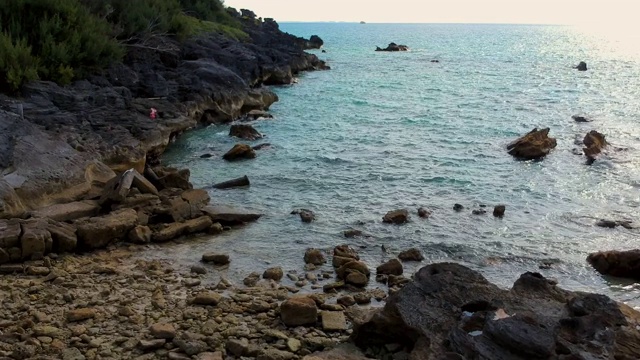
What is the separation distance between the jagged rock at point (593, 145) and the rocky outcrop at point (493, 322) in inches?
665

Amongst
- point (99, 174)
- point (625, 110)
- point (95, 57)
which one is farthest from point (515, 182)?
point (625, 110)

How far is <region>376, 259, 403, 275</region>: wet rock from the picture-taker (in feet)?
41.5

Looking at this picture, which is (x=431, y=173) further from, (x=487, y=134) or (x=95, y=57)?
(x=95, y=57)

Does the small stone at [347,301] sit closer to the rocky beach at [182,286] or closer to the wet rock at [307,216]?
the rocky beach at [182,286]

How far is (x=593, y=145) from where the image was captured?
24672 mm

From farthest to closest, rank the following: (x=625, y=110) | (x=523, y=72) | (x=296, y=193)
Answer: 1. (x=523, y=72)
2. (x=625, y=110)
3. (x=296, y=193)

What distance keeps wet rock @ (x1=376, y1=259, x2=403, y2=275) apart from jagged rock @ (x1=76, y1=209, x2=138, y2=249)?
578 cm

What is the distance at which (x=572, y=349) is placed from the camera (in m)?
6.76

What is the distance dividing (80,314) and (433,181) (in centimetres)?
1372

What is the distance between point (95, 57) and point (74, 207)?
1261cm

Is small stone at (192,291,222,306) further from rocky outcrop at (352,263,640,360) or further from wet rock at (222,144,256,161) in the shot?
wet rock at (222,144,256,161)

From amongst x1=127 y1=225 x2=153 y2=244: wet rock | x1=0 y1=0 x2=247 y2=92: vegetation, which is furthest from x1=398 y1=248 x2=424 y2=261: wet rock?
x1=0 y1=0 x2=247 y2=92: vegetation

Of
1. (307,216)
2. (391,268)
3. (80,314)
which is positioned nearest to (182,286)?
(80,314)

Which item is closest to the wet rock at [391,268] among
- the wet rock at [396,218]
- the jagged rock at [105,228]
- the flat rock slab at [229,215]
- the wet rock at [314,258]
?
the wet rock at [314,258]
